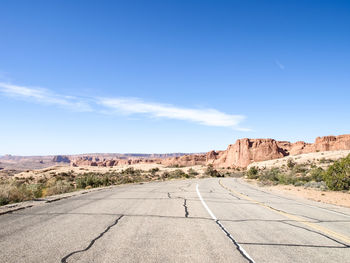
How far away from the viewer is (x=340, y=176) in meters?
19.9

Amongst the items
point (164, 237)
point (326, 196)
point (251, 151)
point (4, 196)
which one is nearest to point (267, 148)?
point (251, 151)

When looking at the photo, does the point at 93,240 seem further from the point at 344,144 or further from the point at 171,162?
the point at 171,162

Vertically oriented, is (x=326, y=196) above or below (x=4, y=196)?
below

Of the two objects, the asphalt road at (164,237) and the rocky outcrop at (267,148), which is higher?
the rocky outcrop at (267,148)

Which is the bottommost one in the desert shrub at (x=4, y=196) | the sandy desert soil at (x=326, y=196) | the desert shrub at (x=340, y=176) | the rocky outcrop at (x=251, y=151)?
the sandy desert soil at (x=326, y=196)

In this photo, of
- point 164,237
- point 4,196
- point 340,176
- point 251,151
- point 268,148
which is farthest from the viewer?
point 251,151

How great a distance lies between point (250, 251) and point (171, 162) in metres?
132

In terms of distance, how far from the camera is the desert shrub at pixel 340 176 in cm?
1977

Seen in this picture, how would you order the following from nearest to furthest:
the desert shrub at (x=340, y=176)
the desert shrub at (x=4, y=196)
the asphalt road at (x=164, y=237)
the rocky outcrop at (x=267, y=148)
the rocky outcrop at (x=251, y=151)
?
the asphalt road at (x=164, y=237)
the desert shrub at (x=4, y=196)
the desert shrub at (x=340, y=176)
the rocky outcrop at (x=267, y=148)
the rocky outcrop at (x=251, y=151)

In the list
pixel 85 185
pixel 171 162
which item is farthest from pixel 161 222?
pixel 171 162

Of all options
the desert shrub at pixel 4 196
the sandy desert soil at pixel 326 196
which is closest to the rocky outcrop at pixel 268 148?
the sandy desert soil at pixel 326 196

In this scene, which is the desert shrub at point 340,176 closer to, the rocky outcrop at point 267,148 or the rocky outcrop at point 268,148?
the rocky outcrop at point 267,148

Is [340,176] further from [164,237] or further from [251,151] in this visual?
[251,151]

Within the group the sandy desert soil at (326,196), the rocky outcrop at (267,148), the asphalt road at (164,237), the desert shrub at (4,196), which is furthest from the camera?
the rocky outcrop at (267,148)
